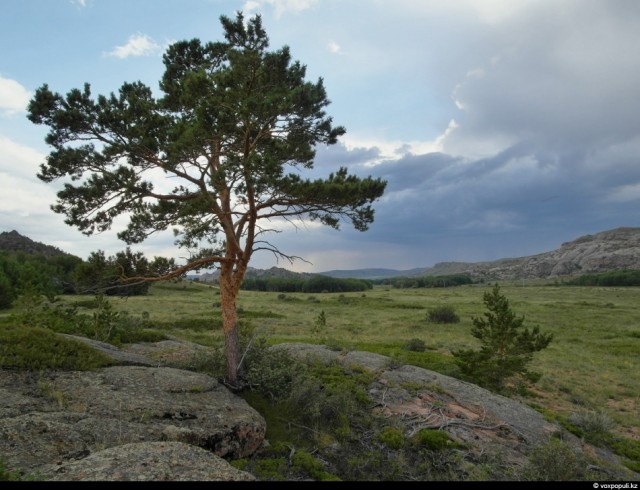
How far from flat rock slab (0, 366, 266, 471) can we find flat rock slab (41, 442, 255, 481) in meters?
0.84

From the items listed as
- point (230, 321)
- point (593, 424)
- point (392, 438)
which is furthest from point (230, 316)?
point (593, 424)

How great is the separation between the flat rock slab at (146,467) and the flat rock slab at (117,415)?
84 cm

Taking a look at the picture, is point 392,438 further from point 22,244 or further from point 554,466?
point 22,244

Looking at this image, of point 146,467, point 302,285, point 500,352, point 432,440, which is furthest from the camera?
point 302,285

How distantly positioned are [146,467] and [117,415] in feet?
10.6

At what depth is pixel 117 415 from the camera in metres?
→ 7.53

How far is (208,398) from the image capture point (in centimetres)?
967

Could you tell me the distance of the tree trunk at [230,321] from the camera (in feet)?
38.1

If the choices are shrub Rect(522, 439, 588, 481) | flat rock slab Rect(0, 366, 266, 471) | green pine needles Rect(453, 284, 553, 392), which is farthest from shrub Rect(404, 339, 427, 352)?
flat rock slab Rect(0, 366, 266, 471)

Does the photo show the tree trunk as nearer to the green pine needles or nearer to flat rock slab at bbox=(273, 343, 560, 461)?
flat rock slab at bbox=(273, 343, 560, 461)

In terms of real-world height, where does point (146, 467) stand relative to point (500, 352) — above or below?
above

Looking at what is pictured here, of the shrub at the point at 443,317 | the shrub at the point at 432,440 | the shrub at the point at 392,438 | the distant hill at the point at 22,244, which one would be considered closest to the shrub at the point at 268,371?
the shrub at the point at 392,438

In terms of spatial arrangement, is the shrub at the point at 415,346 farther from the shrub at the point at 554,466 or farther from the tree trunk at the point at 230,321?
the shrub at the point at 554,466

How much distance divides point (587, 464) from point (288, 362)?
8.80 metres
